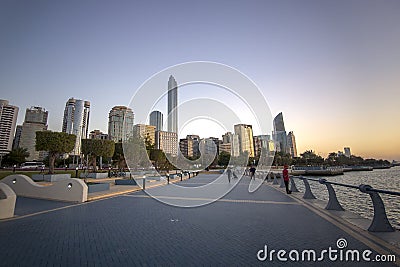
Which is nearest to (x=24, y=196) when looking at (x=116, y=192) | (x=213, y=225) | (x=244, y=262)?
(x=116, y=192)

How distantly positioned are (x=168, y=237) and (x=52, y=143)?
20.5m

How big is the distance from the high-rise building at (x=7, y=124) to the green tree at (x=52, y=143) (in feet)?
254

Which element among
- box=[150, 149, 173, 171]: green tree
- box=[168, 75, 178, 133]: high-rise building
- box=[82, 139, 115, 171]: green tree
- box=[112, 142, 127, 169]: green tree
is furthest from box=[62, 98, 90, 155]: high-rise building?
box=[168, 75, 178, 133]: high-rise building

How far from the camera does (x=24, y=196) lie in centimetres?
1102

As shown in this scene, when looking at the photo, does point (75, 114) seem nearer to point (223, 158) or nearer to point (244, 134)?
point (223, 158)

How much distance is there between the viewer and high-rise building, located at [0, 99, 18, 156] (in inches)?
3120

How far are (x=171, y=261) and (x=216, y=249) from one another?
898mm

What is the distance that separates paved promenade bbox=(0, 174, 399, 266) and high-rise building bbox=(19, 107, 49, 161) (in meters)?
115

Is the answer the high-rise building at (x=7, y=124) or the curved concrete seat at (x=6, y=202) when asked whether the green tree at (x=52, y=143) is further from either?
the high-rise building at (x=7, y=124)

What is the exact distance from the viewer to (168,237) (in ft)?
15.5

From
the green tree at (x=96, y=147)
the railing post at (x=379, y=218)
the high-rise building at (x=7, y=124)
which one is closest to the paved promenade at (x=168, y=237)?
the railing post at (x=379, y=218)

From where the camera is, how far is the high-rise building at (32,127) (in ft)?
345

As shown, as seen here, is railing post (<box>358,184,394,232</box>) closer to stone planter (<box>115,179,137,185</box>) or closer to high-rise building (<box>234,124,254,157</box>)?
stone planter (<box>115,179,137,185</box>)

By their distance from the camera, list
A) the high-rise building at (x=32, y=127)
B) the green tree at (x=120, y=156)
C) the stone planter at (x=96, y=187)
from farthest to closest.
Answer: the high-rise building at (x=32, y=127), the green tree at (x=120, y=156), the stone planter at (x=96, y=187)
